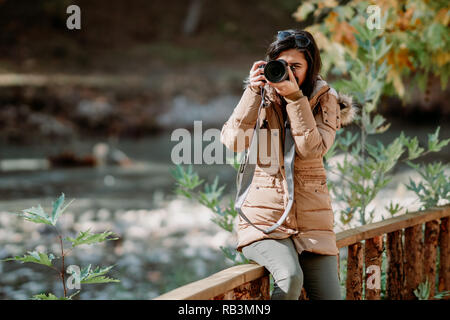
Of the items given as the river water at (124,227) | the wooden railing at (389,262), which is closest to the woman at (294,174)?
the wooden railing at (389,262)

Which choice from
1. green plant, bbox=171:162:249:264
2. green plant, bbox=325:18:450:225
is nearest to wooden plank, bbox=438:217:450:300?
green plant, bbox=325:18:450:225

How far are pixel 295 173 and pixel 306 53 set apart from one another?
387 mm

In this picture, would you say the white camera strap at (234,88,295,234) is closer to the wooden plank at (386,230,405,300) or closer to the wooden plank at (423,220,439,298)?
the wooden plank at (386,230,405,300)

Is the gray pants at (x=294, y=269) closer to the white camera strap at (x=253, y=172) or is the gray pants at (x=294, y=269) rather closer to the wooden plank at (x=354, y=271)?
the white camera strap at (x=253, y=172)

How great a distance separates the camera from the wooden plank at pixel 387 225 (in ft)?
6.86

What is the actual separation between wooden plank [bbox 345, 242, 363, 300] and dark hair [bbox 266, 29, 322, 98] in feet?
2.27

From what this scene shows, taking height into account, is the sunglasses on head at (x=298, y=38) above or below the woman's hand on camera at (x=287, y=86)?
above

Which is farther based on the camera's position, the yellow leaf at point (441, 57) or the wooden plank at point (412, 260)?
the yellow leaf at point (441, 57)

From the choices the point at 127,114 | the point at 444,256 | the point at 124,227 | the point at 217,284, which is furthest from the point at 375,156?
the point at 127,114

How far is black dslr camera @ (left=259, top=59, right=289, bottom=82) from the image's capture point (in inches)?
67.2

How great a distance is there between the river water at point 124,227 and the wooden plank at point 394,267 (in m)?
1.47

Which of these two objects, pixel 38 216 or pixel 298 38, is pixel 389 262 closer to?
pixel 298 38

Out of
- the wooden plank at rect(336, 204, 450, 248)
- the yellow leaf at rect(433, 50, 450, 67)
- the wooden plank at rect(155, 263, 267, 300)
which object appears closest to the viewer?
the wooden plank at rect(155, 263, 267, 300)
